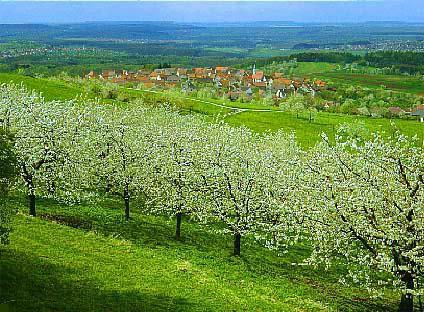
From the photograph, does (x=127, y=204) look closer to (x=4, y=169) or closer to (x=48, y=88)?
(x=4, y=169)

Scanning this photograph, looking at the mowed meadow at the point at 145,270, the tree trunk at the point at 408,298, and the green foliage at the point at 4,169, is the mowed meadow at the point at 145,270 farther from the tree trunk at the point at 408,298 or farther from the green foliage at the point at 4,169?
the green foliage at the point at 4,169

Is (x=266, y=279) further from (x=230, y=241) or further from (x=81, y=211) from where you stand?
(x=81, y=211)

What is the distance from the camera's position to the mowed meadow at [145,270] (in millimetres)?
24203

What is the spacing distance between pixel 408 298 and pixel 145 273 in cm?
1400

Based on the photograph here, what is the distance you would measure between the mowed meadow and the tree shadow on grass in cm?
5

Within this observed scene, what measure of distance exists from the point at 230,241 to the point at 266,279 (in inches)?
341

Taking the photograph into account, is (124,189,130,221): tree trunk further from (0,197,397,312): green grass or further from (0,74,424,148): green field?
(0,74,424,148): green field

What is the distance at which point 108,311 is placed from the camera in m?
22.7

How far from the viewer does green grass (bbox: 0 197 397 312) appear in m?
24.0

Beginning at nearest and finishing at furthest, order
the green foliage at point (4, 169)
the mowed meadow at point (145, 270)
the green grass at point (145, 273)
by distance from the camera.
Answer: the green foliage at point (4, 169) → the green grass at point (145, 273) → the mowed meadow at point (145, 270)

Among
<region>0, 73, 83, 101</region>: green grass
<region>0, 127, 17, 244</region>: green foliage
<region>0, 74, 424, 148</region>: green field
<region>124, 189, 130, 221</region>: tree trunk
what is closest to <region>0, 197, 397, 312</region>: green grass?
<region>124, 189, 130, 221</region>: tree trunk

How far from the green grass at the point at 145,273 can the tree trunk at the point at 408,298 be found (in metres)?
2.15

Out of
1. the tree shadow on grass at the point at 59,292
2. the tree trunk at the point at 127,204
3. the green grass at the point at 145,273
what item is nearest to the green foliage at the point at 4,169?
the tree shadow on grass at the point at 59,292

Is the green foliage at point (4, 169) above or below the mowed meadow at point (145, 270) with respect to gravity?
above
